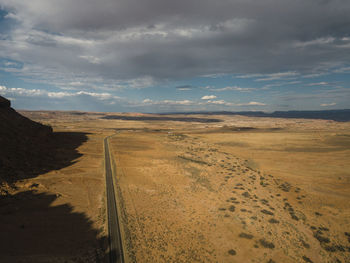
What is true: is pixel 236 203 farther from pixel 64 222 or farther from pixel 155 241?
pixel 64 222

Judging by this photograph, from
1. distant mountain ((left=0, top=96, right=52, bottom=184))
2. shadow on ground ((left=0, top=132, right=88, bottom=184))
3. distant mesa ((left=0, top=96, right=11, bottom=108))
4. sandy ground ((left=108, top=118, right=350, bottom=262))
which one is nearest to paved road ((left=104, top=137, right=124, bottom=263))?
sandy ground ((left=108, top=118, right=350, bottom=262))

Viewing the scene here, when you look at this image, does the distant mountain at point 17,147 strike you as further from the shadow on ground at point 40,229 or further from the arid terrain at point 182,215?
the arid terrain at point 182,215

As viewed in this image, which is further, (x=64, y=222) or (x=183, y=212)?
(x=183, y=212)

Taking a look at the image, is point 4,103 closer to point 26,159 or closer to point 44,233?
point 26,159

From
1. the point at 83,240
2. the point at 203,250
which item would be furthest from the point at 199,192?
the point at 83,240

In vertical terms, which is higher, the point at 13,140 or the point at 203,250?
the point at 13,140

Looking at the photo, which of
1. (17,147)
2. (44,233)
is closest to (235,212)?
(44,233)

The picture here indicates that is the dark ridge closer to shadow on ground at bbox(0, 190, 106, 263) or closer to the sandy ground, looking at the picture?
shadow on ground at bbox(0, 190, 106, 263)

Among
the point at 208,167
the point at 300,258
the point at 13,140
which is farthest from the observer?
the point at 208,167
